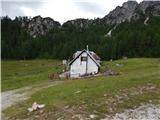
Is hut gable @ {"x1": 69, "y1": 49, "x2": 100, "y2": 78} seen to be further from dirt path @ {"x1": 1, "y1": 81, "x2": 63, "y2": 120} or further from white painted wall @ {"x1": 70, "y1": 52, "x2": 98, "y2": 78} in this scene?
dirt path @ {"x1": 1, "y1": 81, "x2": 63, "y2": 120}

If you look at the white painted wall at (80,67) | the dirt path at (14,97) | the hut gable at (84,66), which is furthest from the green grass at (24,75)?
the dirt path at (14,97)

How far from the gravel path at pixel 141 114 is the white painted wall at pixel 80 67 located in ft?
150

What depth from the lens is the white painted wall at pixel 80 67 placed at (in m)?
82.0

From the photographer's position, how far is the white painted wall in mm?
81956

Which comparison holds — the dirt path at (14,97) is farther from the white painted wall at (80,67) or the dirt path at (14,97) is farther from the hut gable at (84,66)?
the white painted wall at (80,67)

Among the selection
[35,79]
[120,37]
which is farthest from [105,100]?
[120,37]

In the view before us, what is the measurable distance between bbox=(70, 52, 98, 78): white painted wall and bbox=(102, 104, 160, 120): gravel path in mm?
45745

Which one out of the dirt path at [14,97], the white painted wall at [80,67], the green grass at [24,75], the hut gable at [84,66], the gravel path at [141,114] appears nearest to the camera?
the gravel path at [141,114]

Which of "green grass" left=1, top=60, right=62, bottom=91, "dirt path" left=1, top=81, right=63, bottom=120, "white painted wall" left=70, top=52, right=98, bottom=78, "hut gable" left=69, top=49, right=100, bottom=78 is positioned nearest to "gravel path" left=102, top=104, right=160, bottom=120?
"dirt path" left=1, top=81, right=63, bottom=120

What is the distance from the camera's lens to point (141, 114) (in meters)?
33.5

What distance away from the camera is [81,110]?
33.3 meters

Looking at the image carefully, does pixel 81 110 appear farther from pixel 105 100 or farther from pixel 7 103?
pixel 7 103

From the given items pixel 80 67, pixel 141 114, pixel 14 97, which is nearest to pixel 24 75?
pixel 80 67

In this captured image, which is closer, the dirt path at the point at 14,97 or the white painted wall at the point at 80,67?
the dirt path at the point at 14,97
